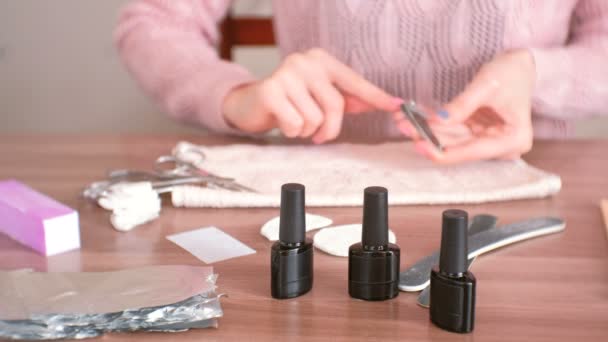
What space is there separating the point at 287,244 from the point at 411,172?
0.28m

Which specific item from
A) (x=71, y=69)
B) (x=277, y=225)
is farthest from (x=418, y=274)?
(x=71, y=69)

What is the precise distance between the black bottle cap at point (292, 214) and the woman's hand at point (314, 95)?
1.03 ft

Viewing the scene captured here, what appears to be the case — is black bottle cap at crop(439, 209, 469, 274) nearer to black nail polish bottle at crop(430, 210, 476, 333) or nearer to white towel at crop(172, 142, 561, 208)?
black nail polish bottle at crop(430, 210, 476, 333)

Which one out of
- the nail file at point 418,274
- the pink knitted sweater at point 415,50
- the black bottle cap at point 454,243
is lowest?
the nail file at point 418,274

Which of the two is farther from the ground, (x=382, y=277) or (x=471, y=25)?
(x=471, y=25)

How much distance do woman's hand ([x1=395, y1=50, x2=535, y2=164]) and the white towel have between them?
0.02 m

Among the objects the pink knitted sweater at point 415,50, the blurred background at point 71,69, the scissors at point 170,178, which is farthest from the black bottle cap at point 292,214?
the blurred background at point 71,69

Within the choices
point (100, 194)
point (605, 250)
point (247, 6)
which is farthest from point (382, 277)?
point (247, 6)

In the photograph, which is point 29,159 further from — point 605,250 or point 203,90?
point 605,250

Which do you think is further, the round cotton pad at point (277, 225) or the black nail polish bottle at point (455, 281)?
the round cotton pad at point (277, 225)

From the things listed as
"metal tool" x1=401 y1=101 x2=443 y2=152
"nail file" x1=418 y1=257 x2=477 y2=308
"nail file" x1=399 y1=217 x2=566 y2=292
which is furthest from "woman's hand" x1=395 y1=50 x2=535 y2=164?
"nail file" x1=418 y1=257 x2=477 y2=308

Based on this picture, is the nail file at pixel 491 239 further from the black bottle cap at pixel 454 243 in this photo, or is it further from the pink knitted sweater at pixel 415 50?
the pink knitted sweater at pixel 415 50

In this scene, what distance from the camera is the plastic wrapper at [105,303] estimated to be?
0.47 meters

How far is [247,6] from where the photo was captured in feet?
6.24
